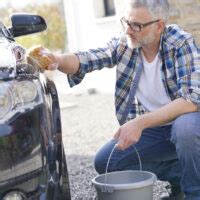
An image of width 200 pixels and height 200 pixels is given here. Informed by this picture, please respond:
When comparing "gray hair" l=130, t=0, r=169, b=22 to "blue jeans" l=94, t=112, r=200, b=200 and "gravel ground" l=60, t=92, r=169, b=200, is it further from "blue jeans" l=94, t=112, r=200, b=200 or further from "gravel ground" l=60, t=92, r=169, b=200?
"gravel ground" l=60, t=92, r=169, b=200

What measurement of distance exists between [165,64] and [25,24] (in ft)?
3.74

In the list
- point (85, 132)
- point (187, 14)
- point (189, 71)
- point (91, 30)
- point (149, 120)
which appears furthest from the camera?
point (91, 30)

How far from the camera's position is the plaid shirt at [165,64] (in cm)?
346

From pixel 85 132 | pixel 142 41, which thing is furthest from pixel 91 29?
pixel 142 41

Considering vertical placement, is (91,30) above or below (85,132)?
above

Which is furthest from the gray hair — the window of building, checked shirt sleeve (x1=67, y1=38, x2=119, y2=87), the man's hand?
the window of building

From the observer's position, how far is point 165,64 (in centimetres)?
366

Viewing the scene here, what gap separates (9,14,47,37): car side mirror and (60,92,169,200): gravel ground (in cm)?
128

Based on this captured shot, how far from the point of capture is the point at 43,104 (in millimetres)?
2738

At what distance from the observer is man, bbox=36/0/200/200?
334 cm

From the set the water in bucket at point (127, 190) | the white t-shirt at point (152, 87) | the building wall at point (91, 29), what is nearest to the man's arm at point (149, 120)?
the water in bucket at point (127, 190)

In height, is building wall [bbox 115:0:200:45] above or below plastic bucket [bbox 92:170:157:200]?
above

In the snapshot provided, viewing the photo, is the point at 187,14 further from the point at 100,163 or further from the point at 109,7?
the point at 109,7

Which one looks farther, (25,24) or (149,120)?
(25,24)
